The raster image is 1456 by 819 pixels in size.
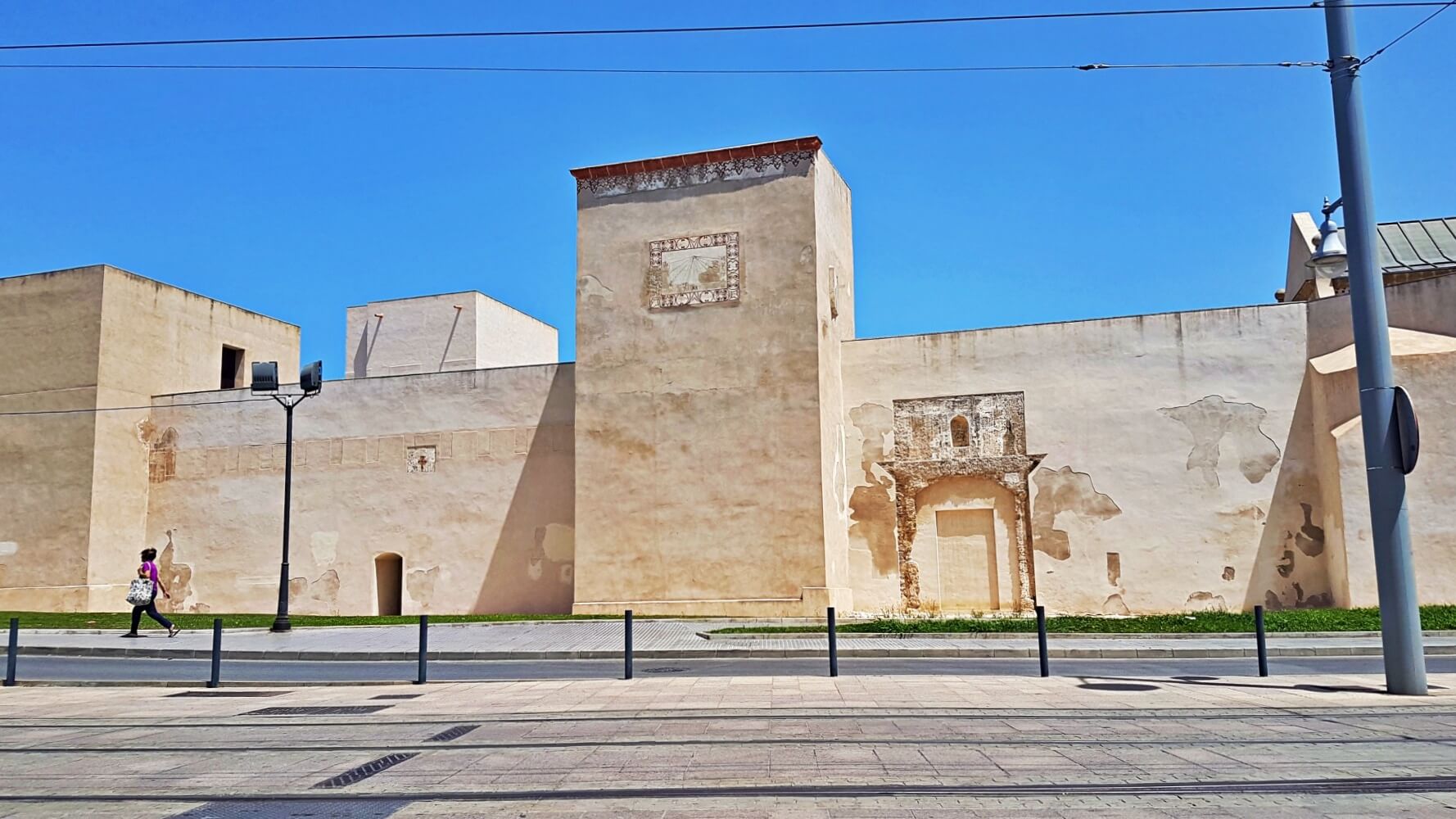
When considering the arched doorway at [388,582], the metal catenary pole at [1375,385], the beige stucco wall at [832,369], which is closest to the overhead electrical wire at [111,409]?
the arched doorway at [388,582]

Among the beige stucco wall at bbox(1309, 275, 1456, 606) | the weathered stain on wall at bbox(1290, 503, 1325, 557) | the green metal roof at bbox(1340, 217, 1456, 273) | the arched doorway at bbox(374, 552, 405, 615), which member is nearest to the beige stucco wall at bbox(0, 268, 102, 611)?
the arched doorway at bbox(374, 552, 405, 615)

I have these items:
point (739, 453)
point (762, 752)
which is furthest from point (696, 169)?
point (762, 752)

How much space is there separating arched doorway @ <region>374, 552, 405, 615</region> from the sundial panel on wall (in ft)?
31.4

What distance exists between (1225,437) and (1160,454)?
137 centimetres

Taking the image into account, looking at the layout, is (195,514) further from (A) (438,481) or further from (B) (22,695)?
(B) (22,695)

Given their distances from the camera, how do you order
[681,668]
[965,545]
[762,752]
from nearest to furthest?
[762,752]
[681,668]
[965,545]

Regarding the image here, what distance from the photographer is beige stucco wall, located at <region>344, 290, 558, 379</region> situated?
120 ft

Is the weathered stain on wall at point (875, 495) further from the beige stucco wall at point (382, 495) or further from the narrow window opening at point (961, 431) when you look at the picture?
the beige stucco wall at point (382, 495)

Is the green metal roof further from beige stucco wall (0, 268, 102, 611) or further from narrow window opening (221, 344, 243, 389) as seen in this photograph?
beige stucco wall (0, 268, 102, 611)

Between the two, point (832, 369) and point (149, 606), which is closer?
point (149, 606)

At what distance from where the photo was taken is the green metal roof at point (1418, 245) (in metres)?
30.3

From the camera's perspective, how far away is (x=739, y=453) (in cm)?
2480

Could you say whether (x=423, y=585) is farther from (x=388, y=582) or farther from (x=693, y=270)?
(x=693, y=270)

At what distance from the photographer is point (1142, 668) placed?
13.5 m
